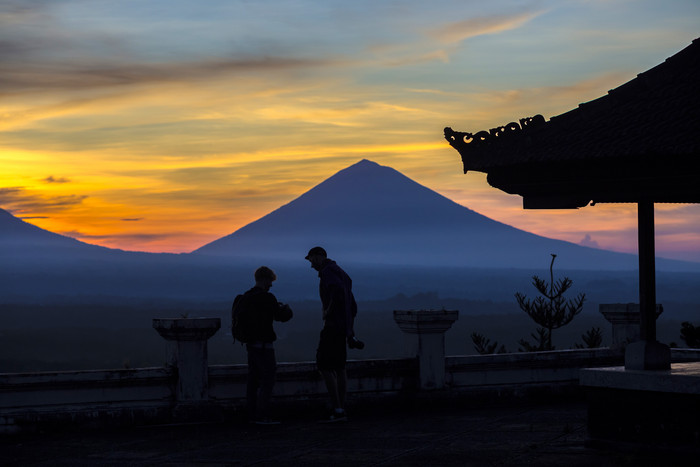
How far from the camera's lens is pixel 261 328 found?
1320cm

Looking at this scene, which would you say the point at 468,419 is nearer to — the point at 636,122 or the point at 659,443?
the point at 659,443

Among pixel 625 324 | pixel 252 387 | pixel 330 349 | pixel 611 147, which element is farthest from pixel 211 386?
pixel 625 324

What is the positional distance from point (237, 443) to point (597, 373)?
415 centimetres

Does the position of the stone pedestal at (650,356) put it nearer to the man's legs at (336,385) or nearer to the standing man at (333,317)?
the standing man at (333,317)

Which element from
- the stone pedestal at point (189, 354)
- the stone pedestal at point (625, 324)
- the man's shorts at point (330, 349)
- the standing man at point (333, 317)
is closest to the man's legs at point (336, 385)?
the standing man at point (333, 317)

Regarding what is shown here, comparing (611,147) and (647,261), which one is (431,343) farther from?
(611,147)

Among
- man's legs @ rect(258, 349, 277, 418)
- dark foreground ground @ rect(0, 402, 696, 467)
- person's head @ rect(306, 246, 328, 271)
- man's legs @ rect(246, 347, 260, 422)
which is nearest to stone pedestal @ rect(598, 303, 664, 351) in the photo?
dark foreground ground @ rect(0, 402, 696, 467)

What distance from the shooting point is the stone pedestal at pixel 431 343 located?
1489 cm

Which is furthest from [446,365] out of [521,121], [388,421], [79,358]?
[79,358]

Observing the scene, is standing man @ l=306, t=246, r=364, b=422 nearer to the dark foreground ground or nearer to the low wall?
the dark foreground ground

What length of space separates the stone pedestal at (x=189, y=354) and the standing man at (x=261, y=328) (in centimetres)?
53

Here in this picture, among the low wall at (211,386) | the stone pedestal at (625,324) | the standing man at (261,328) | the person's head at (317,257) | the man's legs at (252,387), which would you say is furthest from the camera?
the stone pedestal at (625,324)

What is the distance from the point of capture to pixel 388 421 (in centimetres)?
1366

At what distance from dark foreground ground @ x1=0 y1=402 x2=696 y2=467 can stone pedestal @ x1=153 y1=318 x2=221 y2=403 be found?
1.55ft
